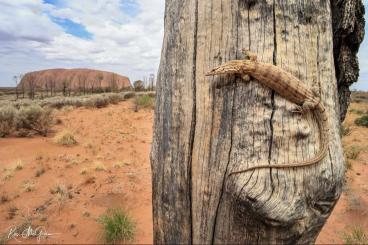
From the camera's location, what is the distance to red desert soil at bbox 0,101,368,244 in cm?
573

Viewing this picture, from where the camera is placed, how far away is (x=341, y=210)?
632 cm

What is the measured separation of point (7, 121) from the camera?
533 inches

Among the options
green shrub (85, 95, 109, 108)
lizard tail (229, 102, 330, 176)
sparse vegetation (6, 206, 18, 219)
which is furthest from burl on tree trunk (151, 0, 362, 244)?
green shrub (85, 95, 109, 108)

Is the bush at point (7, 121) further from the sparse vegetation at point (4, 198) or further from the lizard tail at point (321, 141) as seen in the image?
the lizard tail at point (321, 141)

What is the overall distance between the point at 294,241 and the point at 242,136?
72 centimetres

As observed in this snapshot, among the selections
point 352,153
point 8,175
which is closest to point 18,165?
point 8,175

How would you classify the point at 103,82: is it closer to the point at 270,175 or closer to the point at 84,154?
the point at 84,154

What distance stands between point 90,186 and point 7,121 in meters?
8.37

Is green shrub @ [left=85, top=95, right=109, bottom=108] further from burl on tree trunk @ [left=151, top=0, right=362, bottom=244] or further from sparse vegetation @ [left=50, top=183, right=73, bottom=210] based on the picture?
burl on tree trunk @ [left=151, top=0, right=362, bottom=244]

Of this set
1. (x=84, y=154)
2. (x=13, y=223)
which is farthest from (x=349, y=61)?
(x=84, y=154)

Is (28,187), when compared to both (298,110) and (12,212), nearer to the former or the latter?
(12,212)

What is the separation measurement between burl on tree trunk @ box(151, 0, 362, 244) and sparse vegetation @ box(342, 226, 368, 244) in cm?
387

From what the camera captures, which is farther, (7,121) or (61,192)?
(7,121)

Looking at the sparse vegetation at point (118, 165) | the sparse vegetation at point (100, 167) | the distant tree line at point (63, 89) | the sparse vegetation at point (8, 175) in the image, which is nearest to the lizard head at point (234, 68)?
the sparse vegetation at point (100, 167)
